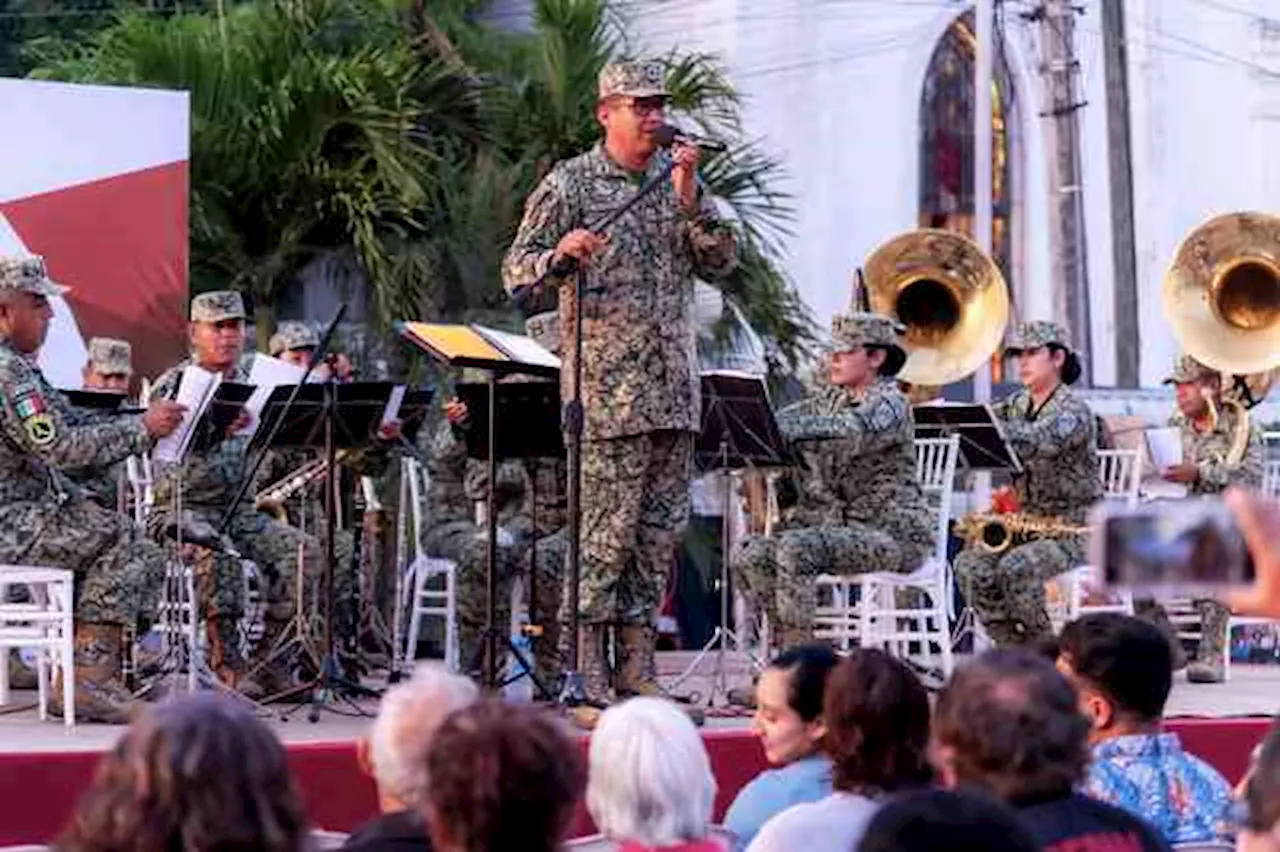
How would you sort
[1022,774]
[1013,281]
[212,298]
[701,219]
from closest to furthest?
[1022,774] < [701,219] < [212,298] < [1013,281]

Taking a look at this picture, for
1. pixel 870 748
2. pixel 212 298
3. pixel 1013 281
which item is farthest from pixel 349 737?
pixel 1013 281

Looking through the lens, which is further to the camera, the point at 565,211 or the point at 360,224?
the point at 360,224

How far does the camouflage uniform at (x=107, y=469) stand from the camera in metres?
10.8

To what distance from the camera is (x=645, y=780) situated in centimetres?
488

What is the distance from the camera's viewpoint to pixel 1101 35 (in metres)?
22.6

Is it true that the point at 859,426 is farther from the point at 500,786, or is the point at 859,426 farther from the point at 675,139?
the point at 500,786

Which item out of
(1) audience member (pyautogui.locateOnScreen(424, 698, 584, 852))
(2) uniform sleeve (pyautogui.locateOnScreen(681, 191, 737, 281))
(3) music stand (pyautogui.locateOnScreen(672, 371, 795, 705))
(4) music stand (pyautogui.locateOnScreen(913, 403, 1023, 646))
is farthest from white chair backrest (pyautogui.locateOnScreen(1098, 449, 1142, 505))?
(1) audience member (pyautogui.locateOnScreen(424, 698, 584, 852))

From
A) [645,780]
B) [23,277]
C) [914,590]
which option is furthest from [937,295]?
[645,780]

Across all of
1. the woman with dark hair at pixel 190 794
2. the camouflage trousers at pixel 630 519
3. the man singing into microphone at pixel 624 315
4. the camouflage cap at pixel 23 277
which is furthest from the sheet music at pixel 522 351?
the woman with dark hair at pixel 190 794

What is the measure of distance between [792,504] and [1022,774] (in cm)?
677

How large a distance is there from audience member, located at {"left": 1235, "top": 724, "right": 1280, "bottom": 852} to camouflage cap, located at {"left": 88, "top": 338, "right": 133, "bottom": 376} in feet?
26.5

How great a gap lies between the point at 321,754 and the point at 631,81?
258cm

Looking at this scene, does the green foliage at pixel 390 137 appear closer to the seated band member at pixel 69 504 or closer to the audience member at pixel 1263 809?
the seated band member at pixel 69 504

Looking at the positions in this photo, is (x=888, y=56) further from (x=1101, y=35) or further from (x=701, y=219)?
(x=701, y=219)
